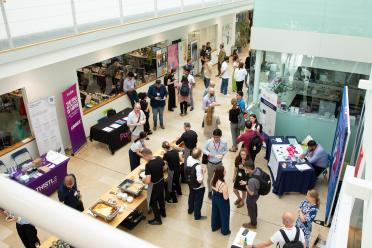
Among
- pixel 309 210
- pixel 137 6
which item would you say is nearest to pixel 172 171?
pixel 309 210

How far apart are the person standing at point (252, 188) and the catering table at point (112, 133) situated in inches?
183

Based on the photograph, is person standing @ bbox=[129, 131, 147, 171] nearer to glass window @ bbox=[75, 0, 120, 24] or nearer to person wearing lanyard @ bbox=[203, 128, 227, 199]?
person wearing lanyard @ bbox=[203, 128, 227, 199]

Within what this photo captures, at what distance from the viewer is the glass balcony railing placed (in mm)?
6945

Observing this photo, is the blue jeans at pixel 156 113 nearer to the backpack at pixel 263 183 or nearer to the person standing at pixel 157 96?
the person standing at pixel 157 96

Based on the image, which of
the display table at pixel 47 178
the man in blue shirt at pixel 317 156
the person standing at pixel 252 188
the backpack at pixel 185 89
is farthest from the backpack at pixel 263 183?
the backpack at pixel 185 89

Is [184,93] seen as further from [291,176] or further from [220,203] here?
[220,203]

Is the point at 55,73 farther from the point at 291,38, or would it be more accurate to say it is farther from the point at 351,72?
the point at 351,72

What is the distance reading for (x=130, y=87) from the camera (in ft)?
41.4

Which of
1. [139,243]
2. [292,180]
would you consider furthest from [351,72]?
[139,243]

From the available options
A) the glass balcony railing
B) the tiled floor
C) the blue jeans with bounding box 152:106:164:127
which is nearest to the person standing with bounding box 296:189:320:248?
the tiled floor

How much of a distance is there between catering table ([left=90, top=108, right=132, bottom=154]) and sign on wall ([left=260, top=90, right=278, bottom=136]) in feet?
14.3

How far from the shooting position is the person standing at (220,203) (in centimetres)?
632

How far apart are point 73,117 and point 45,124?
3.57 ft

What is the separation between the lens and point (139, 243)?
509 millimetres
